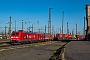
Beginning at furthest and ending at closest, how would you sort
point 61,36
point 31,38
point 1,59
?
1. point 61,36
2. point 31,38
3. point 1,59

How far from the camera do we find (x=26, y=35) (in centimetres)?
5266

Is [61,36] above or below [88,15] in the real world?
below

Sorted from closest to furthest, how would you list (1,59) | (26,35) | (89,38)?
(1,59)
(26,35)
(89,38)

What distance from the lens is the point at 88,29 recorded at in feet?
291

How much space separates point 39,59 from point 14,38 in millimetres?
32046

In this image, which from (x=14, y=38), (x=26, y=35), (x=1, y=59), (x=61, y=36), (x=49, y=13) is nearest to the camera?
(x=1, y=59)

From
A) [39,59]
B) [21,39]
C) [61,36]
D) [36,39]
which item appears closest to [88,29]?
[61,36]

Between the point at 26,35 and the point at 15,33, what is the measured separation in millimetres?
4506

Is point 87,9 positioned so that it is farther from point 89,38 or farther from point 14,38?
point 14,38

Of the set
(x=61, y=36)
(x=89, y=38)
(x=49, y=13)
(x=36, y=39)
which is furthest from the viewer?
(x=61, y=36)

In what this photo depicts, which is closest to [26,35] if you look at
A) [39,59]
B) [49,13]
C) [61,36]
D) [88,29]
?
[49,13]

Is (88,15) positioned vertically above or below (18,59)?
above

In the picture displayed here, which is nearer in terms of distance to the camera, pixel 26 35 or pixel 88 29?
pixel 26 35

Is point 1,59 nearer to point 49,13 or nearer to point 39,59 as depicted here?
point 39,59
